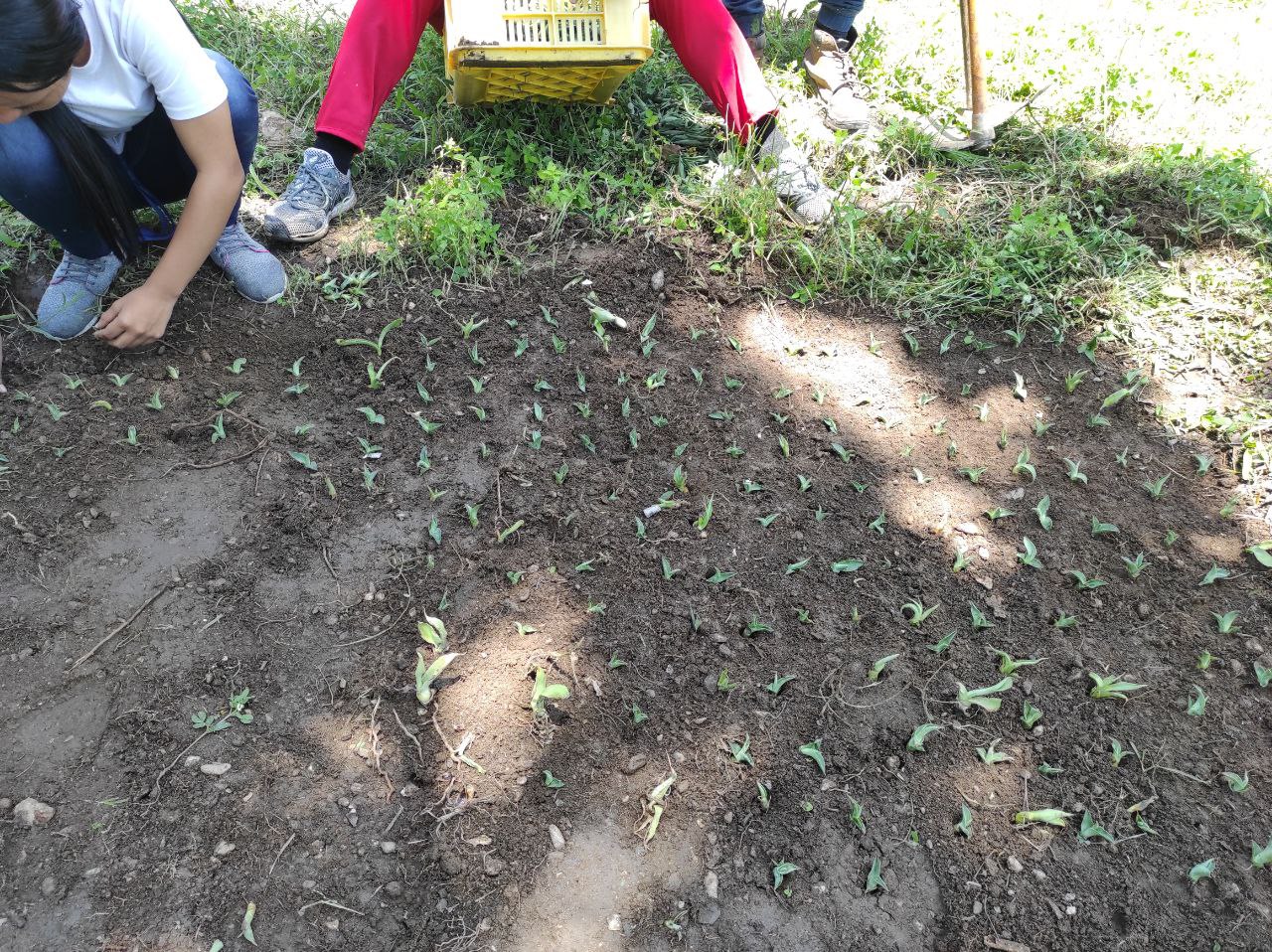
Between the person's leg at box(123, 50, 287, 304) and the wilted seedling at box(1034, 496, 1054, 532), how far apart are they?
2.28 metres

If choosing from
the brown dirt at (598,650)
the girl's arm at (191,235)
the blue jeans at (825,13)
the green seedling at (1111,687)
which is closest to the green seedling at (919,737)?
the brown dirt at (598,650)

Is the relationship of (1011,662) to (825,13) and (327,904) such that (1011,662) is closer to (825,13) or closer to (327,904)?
(327,904)

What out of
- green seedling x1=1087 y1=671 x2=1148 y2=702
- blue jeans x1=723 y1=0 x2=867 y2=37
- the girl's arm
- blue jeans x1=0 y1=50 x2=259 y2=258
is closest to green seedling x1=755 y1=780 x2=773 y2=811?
green seedling x1=1087 y1=671 x2=1148 y2=702

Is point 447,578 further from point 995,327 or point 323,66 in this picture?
point 323,66

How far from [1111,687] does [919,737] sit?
1.51 feet

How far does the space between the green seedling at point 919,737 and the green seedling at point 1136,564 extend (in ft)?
2.36

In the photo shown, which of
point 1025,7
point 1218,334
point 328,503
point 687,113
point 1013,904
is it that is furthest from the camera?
point 1025,7

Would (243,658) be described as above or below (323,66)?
below

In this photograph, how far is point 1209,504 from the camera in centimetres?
229

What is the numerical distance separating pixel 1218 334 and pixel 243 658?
2.94m

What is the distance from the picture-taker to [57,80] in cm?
187

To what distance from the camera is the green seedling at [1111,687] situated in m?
1.86

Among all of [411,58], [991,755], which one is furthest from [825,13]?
[991,755]

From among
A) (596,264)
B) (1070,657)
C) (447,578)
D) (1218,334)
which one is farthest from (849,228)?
(447,578)
